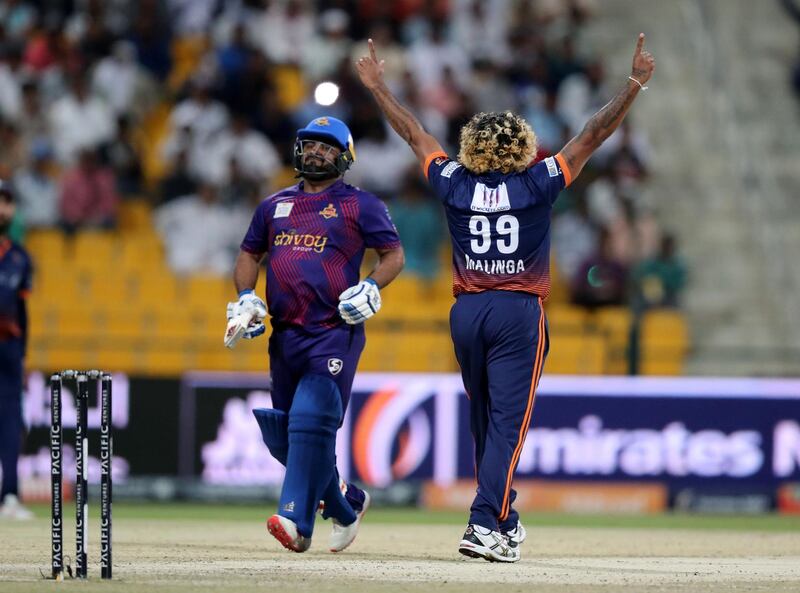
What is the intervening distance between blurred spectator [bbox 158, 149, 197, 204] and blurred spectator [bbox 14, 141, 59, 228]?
4.00 feet

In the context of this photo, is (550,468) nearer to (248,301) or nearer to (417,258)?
(417,258)

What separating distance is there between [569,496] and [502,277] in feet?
23.3

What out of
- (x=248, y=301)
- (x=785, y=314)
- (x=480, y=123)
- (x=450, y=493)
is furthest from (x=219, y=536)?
(x=785, y=314)

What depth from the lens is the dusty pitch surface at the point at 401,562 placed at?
7.71 m

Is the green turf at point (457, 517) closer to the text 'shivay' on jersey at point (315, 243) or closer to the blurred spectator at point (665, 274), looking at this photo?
the blurred spectator at point (665, 274)

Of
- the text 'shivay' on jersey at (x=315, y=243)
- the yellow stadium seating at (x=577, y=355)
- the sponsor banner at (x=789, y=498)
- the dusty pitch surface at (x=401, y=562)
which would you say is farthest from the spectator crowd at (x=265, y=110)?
the text 'shivay' on jersey at (x=315, y=243)

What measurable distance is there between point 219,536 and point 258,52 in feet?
29.7

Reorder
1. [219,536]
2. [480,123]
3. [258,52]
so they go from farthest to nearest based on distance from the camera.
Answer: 1. [258,52]
2. [219,536]
3. [480,123]

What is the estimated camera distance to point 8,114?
1850 centimetres

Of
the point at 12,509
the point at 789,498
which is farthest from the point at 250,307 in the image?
the point at 789,498

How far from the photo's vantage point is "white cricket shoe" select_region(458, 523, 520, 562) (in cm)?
871

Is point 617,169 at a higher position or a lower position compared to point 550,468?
higher

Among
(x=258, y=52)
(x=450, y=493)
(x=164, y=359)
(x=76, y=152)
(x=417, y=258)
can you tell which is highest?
(x=258, y=52)

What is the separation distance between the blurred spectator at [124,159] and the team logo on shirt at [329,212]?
9.47 meters
